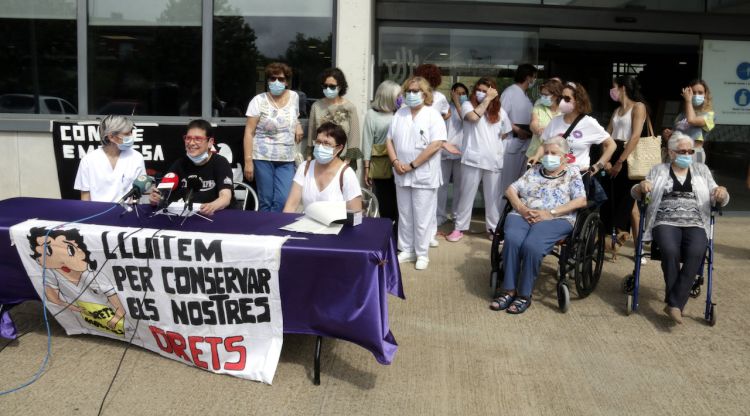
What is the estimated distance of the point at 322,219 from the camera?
173 inches

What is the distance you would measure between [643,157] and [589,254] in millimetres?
1532

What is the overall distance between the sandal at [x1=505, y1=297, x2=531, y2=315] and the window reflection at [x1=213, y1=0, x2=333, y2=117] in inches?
135

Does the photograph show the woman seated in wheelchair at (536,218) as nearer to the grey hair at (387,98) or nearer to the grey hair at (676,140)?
the grey hair at (676,140)

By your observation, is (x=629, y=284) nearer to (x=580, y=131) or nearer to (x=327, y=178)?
(x=580, y=131)

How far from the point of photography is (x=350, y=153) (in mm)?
6852

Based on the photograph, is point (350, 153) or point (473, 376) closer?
point (473, 376)

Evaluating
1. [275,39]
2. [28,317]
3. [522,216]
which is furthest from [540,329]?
[275,39]

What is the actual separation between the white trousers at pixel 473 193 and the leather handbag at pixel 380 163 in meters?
0.99

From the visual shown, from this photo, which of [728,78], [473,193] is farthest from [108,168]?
[728,78]

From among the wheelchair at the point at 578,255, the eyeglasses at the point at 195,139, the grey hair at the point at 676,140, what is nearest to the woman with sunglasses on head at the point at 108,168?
the eyeglasses at the point at 195,139

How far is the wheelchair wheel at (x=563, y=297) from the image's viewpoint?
537 centimetres

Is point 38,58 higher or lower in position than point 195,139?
higher

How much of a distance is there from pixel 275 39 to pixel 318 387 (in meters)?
4.65

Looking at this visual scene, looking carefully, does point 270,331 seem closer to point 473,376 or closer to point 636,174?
point 473,376
